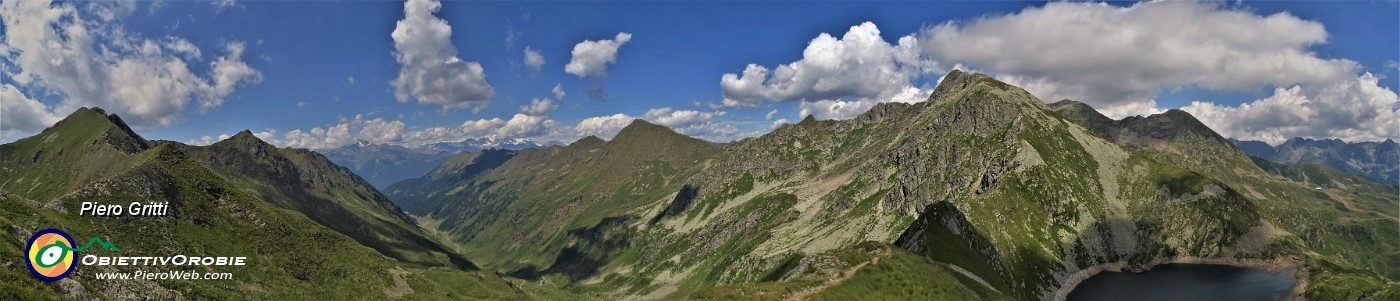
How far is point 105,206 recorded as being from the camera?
601 feet

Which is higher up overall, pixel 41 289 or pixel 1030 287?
pixel 41 289

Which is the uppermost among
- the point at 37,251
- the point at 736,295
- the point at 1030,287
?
the point at 37,251

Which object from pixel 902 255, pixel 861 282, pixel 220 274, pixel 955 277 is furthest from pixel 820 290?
pixel 220 274

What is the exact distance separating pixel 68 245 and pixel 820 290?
7836 cm

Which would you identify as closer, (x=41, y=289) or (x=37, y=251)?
(x=41, y=289)

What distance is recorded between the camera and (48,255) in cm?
5197

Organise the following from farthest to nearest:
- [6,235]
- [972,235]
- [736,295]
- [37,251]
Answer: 1. [972,235]
2. [736,295]
3. [6,235]
4. [37,251]

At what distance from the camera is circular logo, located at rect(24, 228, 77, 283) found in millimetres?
51562

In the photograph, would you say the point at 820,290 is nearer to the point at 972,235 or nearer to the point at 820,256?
the point at 820,256

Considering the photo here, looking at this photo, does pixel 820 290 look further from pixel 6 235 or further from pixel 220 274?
pixel 220 274

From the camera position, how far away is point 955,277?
109188 mm

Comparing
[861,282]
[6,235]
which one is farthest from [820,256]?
[6,235]

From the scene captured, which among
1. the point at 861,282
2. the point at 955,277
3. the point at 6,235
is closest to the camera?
the point at 6,235

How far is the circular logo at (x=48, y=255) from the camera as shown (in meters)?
51.6
